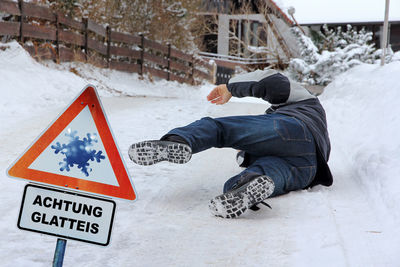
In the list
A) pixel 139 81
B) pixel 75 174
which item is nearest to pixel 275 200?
pixel 75 174

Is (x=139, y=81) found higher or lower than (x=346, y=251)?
lower

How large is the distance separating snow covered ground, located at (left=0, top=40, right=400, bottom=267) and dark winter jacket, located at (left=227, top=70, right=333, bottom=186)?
234 mm

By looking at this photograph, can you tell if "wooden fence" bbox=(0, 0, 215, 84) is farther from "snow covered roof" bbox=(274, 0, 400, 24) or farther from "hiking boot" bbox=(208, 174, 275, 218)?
"hiking boot" bbox=(208, 174, 275, 218)

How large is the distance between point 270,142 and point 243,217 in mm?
532

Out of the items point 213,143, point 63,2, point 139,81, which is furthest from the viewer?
point 139,81

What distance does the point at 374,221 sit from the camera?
294cm

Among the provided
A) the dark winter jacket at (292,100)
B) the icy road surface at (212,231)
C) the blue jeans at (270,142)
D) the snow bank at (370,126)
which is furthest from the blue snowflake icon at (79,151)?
the dark winter jacket at (292,100)

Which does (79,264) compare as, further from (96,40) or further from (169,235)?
(96,40)

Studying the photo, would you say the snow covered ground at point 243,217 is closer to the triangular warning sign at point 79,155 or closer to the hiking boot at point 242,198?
the hiking boot at point 242,198

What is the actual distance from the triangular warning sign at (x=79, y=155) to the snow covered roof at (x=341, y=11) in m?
18.7

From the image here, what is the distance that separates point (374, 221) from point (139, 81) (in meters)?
14.0

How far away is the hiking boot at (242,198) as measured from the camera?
2.85m

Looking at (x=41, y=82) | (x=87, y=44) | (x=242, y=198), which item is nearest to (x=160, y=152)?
(x=242, y=198)

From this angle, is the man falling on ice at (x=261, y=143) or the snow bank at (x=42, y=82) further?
the snow bank at (x=42, y=82)
